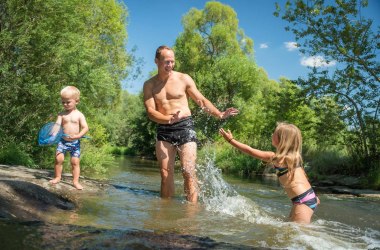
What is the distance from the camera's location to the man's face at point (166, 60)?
18.6 feet

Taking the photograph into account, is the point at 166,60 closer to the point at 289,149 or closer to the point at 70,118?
the point at 70,118

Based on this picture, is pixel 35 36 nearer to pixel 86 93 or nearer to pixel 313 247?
pixel 86 93

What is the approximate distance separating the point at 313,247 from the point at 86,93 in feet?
30.9

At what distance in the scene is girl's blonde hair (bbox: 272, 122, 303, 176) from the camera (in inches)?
192

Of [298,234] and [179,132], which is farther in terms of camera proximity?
[179,132]

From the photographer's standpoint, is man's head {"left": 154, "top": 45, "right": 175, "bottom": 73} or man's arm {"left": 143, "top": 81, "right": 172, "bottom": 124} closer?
man's arm {"left": 143, "top": 81, "right": 172, "bottom": 124}

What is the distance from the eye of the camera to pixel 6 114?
31.1 feet

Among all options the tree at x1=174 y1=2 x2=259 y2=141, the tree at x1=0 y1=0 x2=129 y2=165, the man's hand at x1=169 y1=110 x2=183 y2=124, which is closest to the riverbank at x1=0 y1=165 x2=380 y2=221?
the man's hand at x1=169 y1=110 x2=183 y2=124

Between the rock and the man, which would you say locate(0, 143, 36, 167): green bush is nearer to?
the rock

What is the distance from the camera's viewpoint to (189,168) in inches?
218

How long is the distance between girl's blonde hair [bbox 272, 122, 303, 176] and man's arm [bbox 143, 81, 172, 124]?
1627 millimetres

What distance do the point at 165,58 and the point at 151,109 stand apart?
31.7 inches

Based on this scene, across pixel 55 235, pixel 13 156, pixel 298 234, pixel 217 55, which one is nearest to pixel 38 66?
pixel 13 156

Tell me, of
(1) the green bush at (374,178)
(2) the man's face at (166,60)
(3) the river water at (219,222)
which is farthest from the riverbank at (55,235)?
(1) the green bush at (374,178)
